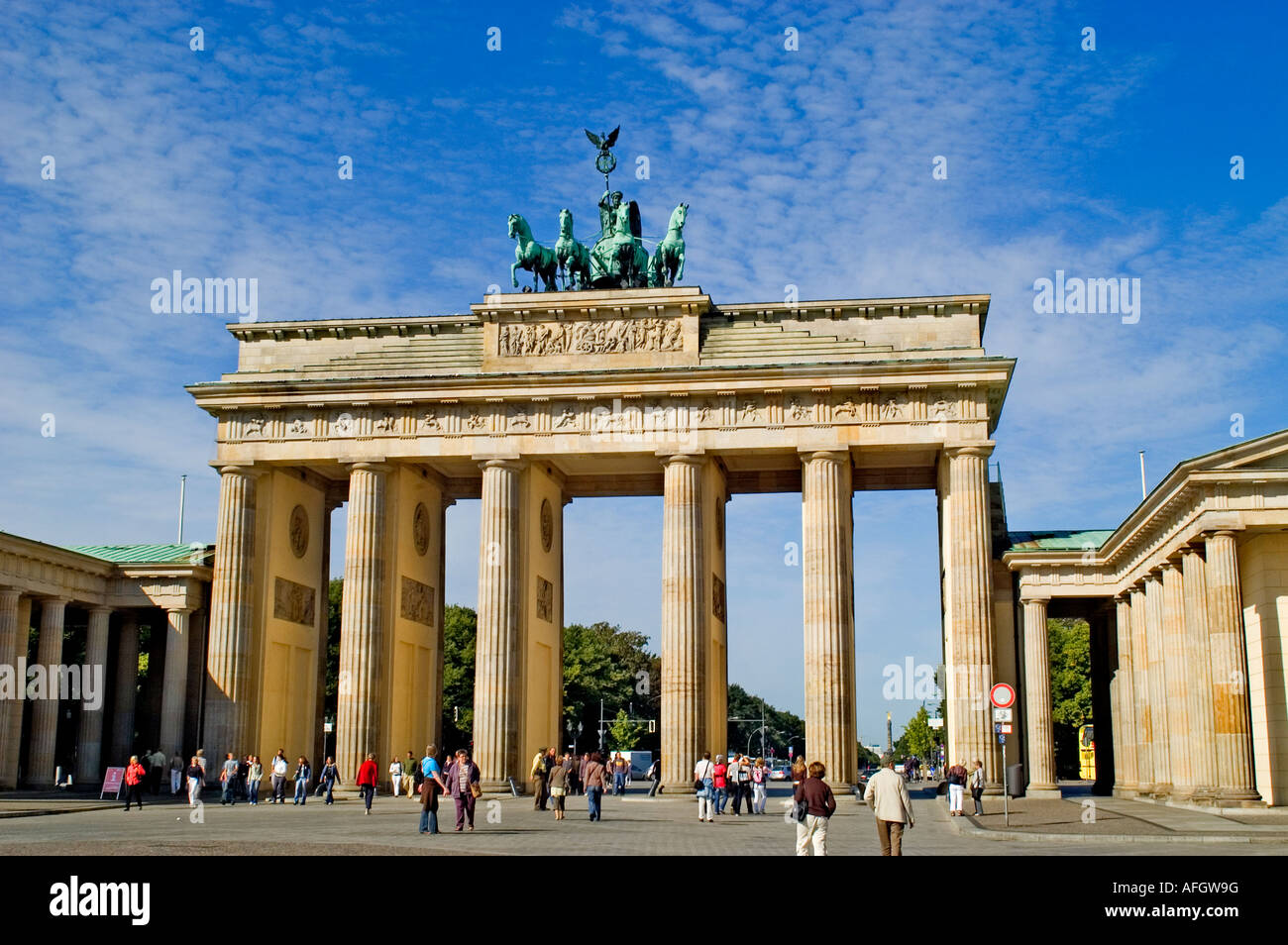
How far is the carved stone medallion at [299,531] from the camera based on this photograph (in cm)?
5556

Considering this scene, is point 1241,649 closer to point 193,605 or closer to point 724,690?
point 724,690

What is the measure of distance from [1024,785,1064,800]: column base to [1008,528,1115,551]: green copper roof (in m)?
8.47

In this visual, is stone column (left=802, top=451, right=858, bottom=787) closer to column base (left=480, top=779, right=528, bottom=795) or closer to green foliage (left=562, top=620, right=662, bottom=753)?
column base (left=480, top=779, right=528, bottom=795)

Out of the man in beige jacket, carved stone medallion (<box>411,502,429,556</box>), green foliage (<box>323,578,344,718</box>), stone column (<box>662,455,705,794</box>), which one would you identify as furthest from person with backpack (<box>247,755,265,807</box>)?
green foliage (<box>323,578,344,718</box>)

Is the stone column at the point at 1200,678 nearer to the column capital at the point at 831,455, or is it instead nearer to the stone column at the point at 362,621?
the column capital at the point at 831,455

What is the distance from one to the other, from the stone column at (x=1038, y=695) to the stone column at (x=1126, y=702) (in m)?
2.69

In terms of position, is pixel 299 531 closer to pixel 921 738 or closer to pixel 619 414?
pixel 619 414

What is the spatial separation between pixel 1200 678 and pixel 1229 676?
4.23ft

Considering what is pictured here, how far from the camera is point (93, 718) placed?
53.3 meters

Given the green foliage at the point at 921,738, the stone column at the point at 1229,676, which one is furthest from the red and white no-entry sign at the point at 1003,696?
the green foliage at the point at 921,738

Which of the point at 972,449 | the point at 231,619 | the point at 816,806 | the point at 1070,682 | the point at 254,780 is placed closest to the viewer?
the point at 816,806

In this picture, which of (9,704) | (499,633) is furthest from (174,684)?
(499,633)

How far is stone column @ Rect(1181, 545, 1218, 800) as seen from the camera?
114 feet
